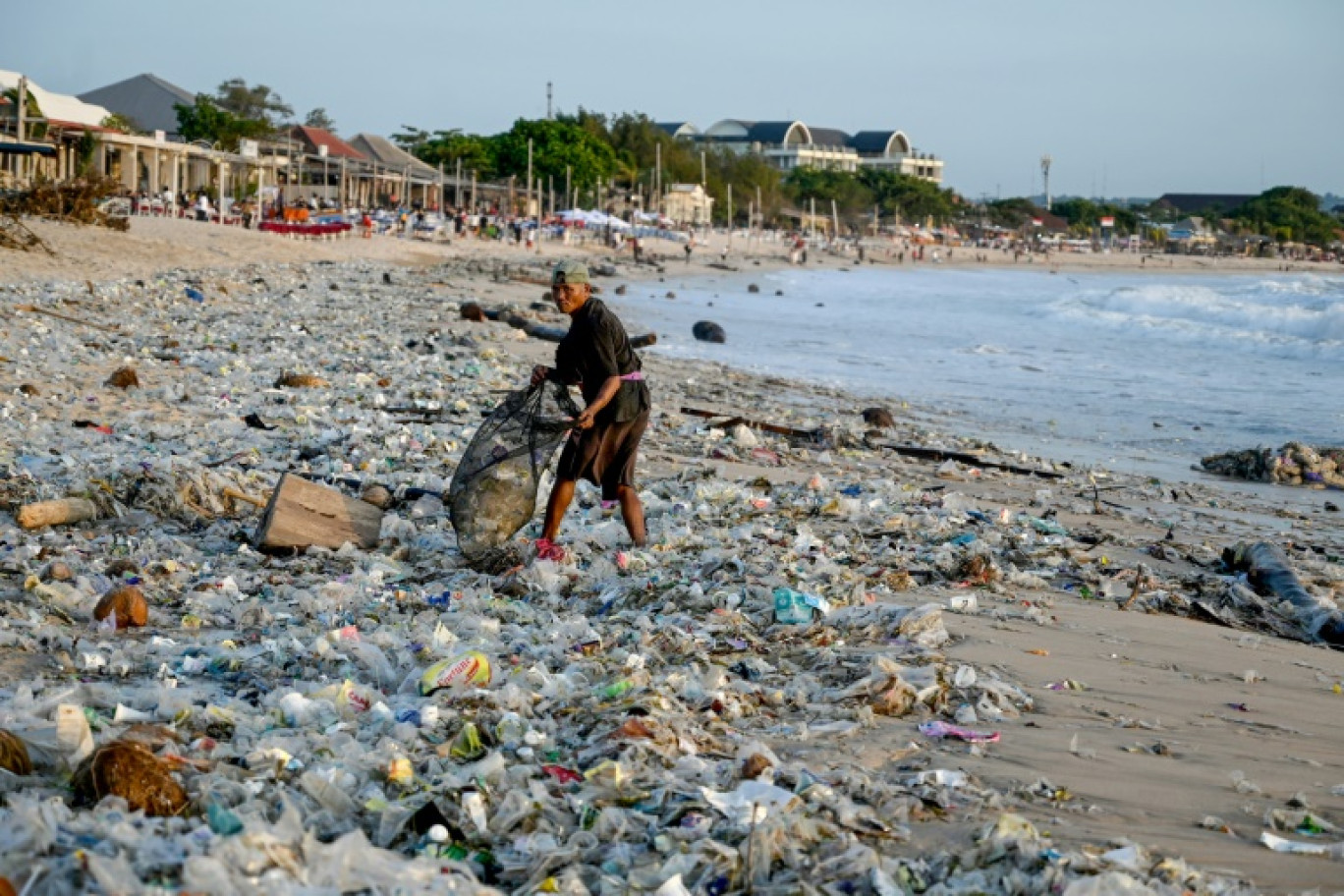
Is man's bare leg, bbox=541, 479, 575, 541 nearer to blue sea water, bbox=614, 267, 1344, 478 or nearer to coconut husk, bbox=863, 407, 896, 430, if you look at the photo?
coconut husk, bbox=863, 407, 896, 430

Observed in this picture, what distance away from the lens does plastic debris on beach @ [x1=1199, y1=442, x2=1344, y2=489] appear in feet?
34.0

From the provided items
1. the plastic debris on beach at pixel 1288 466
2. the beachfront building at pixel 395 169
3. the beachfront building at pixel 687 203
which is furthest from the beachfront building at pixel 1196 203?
the plastic debris on beach at pixel 1288 466

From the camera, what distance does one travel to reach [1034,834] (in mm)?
3002

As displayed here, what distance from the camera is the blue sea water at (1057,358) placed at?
13.4m

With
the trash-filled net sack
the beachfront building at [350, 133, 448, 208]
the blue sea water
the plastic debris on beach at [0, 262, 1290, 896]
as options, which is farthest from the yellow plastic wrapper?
the beachfront building at [350, 133, 448, 208]

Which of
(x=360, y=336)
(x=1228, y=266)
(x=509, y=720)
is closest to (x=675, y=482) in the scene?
(x=509, y=720)

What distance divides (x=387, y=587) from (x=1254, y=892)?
3524 millimetres

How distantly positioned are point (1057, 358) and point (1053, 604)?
702 inches

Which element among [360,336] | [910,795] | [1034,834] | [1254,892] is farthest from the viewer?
[360,336]

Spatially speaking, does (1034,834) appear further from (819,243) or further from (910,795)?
(819,243)

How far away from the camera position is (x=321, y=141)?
165 ft

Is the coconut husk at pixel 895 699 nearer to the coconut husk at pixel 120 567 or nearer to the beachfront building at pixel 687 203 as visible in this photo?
the coconut husk at pixel 120 567

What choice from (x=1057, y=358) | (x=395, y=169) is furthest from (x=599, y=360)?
(x=395, y=169)

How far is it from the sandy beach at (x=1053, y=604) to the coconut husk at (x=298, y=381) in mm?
283
